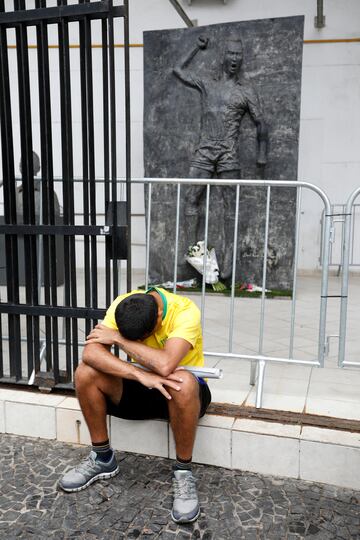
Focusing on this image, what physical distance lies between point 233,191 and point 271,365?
3.41 meters

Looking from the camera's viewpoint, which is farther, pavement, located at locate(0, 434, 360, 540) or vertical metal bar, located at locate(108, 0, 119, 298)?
vertical metal bar, located at locate(108, 0, 119, 298)

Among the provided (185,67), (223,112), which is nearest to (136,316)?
(223,112)

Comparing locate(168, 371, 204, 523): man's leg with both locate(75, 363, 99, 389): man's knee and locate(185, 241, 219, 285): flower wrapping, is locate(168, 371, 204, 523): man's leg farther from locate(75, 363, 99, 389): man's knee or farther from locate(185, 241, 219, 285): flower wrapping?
locate(185, 241, 219, 285): flower wrapping

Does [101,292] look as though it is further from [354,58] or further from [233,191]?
[354,58]

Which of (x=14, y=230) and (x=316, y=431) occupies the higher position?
(x=14, y=230)

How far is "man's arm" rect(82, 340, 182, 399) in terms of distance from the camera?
92.0 inches

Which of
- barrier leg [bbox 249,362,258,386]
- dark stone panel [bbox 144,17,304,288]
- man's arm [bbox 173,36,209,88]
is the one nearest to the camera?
barrier leg [bbox 249,362,258,386]

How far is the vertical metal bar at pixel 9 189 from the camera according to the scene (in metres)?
2.91

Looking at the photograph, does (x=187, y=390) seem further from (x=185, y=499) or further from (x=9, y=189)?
(x=9, y=189)

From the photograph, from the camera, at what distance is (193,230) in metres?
6.71

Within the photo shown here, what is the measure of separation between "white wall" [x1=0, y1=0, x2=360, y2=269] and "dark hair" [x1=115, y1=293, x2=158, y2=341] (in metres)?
6.15

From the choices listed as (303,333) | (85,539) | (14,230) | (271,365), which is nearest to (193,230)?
(303,333)

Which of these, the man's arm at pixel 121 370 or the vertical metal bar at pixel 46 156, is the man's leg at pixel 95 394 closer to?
the man's arm at pixel 121 370

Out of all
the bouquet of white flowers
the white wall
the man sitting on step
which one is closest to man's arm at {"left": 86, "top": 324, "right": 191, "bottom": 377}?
the man sitting on step
